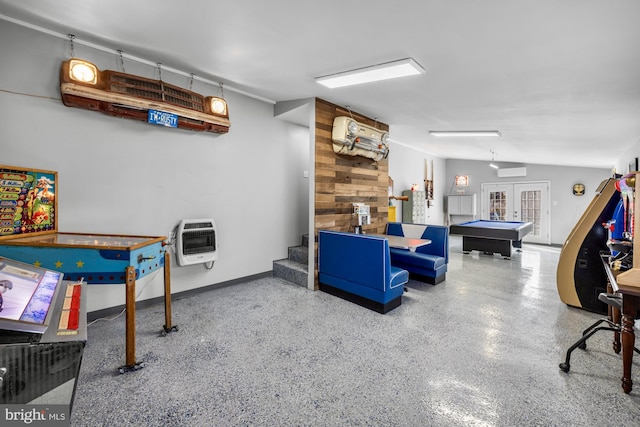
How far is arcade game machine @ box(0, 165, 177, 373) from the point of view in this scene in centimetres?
205

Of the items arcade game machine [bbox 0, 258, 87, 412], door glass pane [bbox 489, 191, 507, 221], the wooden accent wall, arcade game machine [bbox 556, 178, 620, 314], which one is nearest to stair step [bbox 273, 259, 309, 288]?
the wooden accent wall

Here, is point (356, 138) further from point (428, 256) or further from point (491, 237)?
point (491, 237)

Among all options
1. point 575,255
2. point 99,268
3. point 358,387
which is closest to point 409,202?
point 575,255

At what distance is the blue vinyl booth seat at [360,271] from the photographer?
346 cm

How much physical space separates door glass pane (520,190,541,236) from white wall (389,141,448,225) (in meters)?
2.44

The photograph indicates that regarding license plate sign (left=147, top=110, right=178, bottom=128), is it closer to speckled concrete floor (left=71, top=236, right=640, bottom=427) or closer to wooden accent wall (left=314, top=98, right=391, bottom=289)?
wooden accent wall (left=314, top=98, right=391, bottom=289)

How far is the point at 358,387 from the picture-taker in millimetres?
2076

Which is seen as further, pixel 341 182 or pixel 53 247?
pixel 341 182

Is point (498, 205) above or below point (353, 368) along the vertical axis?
above

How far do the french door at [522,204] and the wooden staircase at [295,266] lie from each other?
7.87 meters

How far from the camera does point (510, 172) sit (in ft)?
31.0

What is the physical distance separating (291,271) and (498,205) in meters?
8.59

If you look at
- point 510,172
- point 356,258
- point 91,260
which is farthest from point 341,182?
point 510,172

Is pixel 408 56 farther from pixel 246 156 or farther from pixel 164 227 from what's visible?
pixel 164 227
